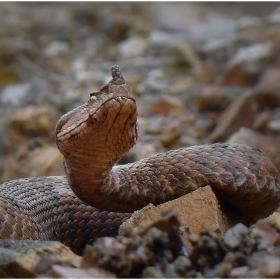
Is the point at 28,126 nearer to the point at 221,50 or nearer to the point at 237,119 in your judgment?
the point at 237,119

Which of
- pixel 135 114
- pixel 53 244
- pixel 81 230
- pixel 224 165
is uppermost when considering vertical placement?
pixel 135 114

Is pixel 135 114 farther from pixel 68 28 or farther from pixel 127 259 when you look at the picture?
pixel 68 28

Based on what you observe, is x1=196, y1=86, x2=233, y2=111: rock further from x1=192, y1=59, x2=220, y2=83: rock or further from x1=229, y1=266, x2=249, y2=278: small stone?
x1=229, y1=266, x2=249, y2=278: small stone

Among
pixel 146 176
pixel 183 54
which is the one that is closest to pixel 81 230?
pixel 146 176

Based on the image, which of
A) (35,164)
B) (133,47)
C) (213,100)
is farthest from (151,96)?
(133,47)

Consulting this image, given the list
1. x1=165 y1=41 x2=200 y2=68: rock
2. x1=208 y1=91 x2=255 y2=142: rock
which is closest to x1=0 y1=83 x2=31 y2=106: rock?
x1=165 y1=41 x2=200 y2=68: rock

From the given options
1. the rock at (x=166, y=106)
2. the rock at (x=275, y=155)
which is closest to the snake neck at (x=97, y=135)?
the rock at (x=275, y=155)
